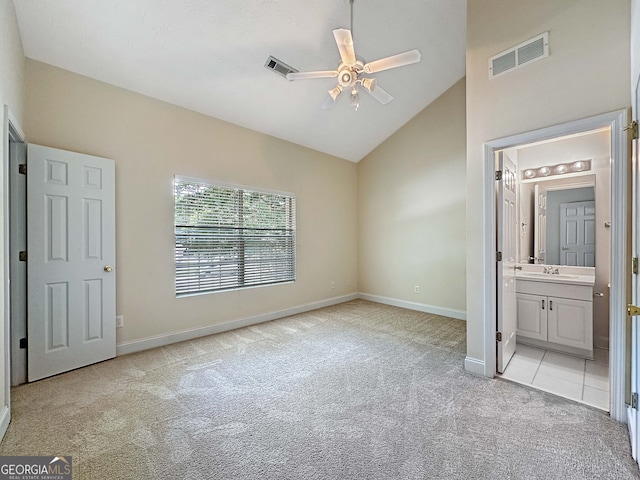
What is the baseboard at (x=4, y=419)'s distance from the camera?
1.80 m

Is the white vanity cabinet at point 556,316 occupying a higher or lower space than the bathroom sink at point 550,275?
A: lower

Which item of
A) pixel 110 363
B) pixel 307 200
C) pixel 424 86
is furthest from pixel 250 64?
pixel 110 363

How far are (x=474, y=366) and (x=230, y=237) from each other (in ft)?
10.8

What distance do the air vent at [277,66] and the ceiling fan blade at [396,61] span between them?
4.42 ft

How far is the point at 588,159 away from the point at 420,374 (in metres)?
3.18

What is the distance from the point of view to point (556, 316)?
3158 mm

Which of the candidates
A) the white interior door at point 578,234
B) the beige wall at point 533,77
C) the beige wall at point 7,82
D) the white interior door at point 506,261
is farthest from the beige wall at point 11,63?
the white interior door at point 578,234

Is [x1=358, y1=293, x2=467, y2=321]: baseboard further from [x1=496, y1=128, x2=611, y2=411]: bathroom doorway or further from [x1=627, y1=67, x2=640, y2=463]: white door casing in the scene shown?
[x1=627, y1=67, x2=640, y2=463]: white door casing

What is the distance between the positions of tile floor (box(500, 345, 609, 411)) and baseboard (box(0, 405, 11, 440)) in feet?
12.4

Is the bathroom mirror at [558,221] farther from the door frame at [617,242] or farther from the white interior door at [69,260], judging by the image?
the white interior door at [69,260]

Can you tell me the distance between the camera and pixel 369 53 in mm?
3514

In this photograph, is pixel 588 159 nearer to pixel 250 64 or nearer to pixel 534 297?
pixel 534 297

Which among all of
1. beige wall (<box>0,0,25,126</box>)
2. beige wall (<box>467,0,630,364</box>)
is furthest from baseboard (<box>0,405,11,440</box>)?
beige wall (<box>467,0,630,364</box>)

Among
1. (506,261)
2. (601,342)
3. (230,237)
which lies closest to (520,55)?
(506,261)
